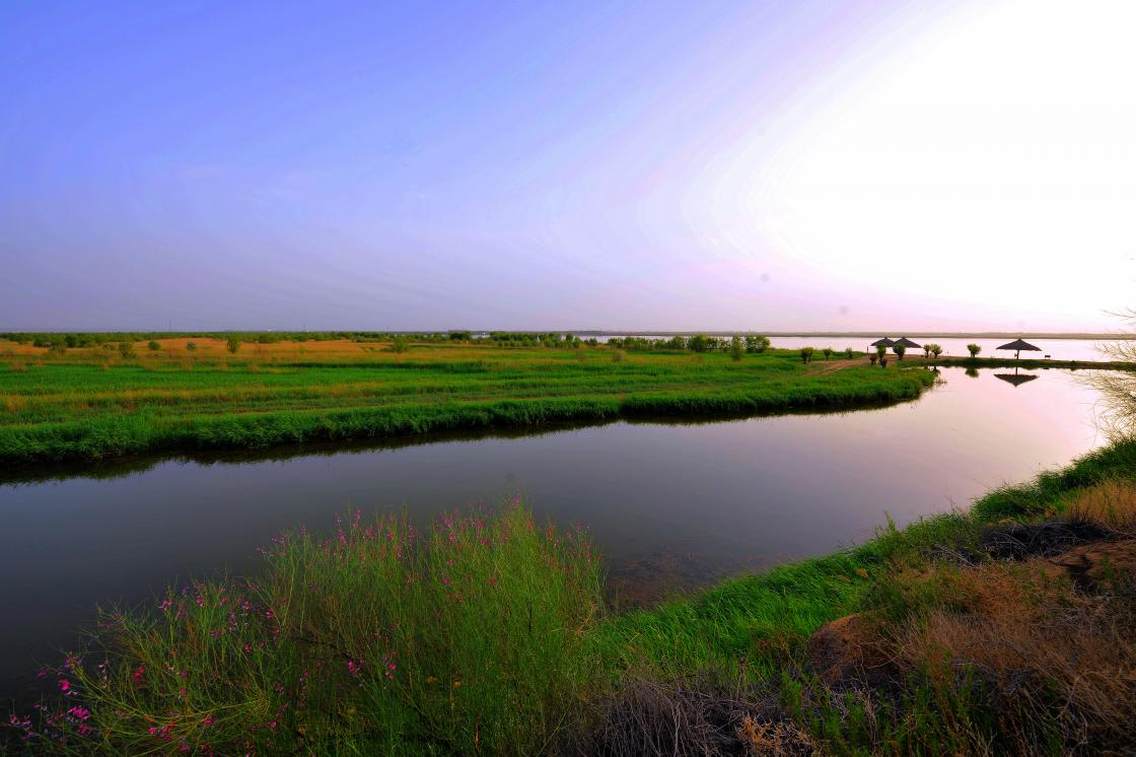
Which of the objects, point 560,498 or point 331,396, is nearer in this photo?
point 560,498

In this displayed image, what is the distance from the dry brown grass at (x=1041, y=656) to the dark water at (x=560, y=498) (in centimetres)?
355

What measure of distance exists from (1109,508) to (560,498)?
24.6ft

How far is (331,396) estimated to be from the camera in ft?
66.0

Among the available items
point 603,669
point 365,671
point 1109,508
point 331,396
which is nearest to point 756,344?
point 331,396

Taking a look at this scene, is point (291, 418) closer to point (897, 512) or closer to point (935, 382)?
point (897, 512)

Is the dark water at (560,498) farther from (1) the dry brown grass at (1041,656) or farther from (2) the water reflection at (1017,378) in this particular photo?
(2) the water reflection at (1017,378)

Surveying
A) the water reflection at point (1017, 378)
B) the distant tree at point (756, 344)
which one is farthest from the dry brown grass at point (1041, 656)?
the distant tree at point (756, 344)

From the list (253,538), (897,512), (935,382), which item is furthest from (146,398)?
(935,382)

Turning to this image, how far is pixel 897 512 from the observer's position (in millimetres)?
9445

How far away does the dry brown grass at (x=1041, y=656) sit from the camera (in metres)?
2.01

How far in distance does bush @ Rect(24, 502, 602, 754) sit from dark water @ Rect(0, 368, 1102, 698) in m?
2.82

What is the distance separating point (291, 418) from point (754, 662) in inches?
588

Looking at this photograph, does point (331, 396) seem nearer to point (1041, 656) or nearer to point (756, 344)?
point (1041, 656)

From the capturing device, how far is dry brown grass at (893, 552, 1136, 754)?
6.58 ft
